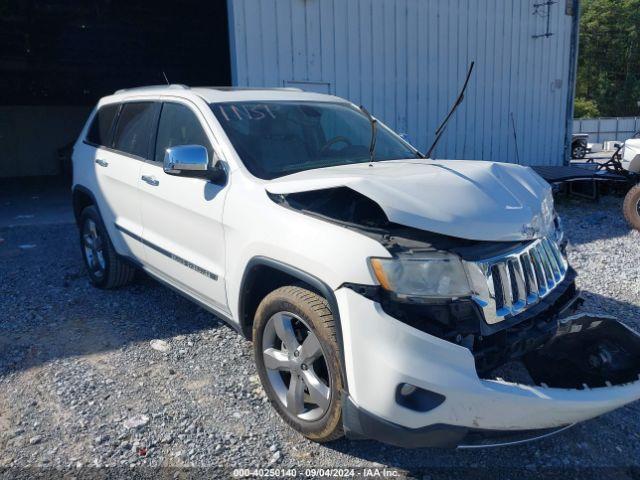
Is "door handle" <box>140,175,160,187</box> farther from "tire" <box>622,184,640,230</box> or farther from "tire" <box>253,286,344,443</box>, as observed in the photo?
"tire" <box>622,184,640,230</box>

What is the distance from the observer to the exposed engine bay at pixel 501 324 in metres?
2.26

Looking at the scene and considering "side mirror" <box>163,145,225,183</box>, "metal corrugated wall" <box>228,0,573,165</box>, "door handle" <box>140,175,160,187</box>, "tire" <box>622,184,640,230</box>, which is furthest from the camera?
"metal corrugated wall" <box>228,0,573,165</box>

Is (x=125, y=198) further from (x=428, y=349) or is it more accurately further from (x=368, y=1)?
(x=368, y=1)

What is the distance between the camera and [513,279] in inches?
97.0

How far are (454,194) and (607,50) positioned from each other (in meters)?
57.5

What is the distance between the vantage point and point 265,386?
9.60 ft

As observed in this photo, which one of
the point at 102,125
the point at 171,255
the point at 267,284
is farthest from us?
the point at 102,125

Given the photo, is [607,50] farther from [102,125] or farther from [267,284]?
[267,284]

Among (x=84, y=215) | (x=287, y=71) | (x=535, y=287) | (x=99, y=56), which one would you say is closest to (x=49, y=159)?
(x=99, y=56)

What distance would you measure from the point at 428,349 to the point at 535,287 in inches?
30.9

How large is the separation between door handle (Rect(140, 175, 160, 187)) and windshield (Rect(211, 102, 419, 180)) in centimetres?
70

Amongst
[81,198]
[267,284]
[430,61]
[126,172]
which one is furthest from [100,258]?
[430,61]

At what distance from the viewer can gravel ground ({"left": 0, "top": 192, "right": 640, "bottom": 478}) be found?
2.64 meters

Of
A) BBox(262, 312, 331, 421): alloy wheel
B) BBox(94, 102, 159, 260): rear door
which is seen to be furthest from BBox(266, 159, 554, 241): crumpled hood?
BBox(94, 102, 159, 260): rear door
